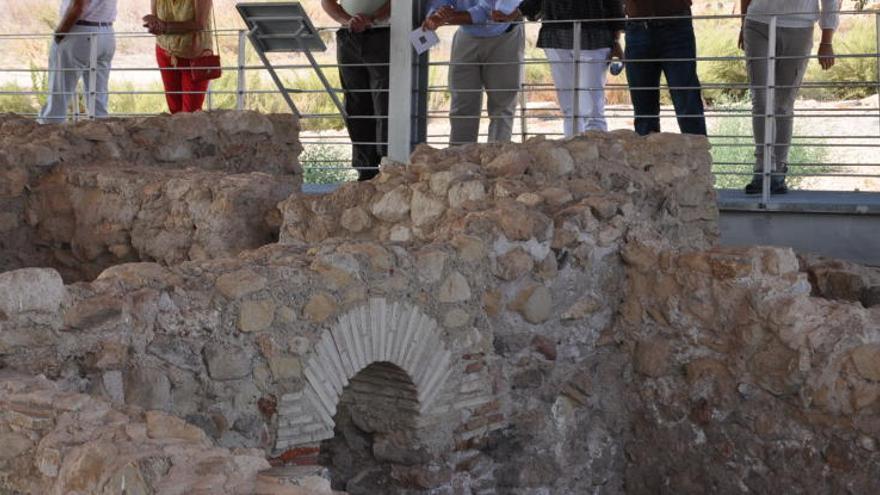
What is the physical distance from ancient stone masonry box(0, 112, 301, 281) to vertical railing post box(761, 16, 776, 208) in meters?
2.39

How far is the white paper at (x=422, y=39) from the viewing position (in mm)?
7906

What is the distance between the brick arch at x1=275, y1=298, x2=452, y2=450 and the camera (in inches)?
187

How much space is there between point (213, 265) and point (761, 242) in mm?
3494

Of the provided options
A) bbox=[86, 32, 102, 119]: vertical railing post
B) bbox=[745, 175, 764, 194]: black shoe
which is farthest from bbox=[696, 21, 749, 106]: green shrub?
bbox=[745, 175, 764, 194]: black shoe

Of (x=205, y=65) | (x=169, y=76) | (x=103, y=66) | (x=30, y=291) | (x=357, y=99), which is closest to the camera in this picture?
(x=30, y=291)

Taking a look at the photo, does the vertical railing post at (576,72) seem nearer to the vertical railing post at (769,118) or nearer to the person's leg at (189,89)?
the vertical railing post at (769,118)

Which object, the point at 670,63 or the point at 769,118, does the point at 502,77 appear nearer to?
the point at 670,63

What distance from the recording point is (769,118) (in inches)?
290

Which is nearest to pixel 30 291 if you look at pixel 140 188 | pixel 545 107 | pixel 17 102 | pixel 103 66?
pixel 140 188

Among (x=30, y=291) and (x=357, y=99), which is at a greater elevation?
(x=357, y=99)

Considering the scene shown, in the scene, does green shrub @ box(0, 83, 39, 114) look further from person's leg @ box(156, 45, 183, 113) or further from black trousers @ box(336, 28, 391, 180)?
black trousers @ box(336, 28, 391, 180)

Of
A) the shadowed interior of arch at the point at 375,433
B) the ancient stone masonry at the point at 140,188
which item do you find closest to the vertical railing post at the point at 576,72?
the ancient stone masonry at the point at 140,188

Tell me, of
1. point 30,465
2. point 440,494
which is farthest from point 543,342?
point 30,465

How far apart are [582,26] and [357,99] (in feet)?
4.85
